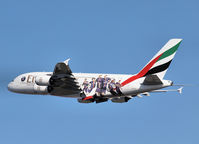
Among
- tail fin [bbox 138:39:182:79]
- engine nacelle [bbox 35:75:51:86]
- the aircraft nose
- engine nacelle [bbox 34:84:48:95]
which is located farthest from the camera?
the aircraft nose

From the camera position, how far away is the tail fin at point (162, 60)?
46.1 meters

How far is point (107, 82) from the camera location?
48.1 meters

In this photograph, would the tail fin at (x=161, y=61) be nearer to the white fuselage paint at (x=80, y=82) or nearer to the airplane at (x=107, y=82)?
the airplane at (x=107, y=82)

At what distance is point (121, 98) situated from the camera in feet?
170

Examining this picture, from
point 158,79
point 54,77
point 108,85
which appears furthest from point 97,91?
point 158,79

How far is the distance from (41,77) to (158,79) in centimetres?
1345

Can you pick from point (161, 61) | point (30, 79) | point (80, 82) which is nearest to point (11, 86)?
point (30, 79)

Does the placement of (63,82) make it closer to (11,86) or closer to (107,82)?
(107,82)

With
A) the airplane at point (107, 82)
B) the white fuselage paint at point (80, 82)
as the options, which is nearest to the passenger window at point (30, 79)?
the white fuselage paint at point (80, 82)

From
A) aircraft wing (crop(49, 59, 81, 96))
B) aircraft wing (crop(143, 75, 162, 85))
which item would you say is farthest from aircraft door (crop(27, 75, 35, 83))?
aircraft wing (crop(143, 75, 162, 85))

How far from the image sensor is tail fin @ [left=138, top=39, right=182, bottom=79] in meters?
46.1

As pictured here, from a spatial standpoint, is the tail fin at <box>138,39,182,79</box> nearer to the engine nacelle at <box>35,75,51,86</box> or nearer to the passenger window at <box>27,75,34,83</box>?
the engine nacelle at <box>35,75,51,86</box>

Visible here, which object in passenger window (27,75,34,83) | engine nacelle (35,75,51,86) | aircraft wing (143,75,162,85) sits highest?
passenger window (27,75,34,83)

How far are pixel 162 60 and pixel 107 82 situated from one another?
665 centimetres
